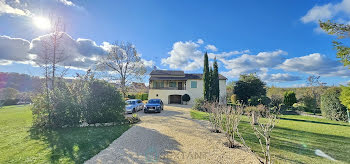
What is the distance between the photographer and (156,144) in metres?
5.38

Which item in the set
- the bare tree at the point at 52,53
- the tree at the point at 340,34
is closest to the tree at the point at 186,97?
the bare tree at the point at 52,53

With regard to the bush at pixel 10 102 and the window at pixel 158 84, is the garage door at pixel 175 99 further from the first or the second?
the bush at pixel 10 102

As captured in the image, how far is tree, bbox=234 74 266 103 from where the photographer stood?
22844mm

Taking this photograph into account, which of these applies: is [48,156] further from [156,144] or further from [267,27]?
[267,27]

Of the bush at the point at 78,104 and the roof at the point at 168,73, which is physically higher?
the roof at the point at 168,73

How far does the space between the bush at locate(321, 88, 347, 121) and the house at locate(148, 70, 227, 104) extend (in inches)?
497

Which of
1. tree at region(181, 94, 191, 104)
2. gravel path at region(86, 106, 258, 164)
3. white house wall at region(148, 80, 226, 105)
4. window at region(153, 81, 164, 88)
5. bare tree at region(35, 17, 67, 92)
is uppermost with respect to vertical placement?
bare tree at region(35, 17, 67, 92)

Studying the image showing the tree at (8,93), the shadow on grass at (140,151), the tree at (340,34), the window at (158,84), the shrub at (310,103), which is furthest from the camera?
the window at (158,84)

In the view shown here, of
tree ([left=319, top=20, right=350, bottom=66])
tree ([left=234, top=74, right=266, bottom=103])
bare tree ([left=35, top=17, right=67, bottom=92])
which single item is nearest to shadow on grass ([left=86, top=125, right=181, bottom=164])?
bare tree ([left=35, top=17, right=67, bottom=92])

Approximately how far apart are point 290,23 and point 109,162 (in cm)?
1393

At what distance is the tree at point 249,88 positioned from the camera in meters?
22.8

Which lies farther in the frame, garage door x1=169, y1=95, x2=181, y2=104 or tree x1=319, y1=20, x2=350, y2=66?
garage door x1=169, y1=95, x2=181, y2=104

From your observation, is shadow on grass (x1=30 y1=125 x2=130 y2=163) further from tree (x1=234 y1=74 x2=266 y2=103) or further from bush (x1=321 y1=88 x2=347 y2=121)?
tree (x1=234 y1=74 x2=266 y2=103)

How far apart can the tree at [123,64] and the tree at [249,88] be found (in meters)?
17.3
